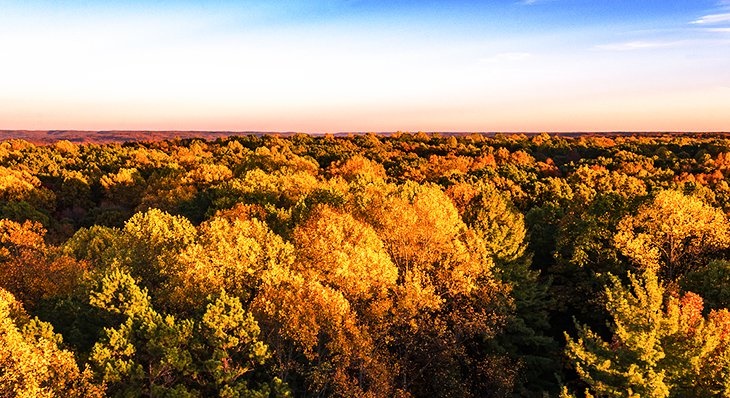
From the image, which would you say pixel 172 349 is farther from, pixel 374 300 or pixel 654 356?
pixel 654 356

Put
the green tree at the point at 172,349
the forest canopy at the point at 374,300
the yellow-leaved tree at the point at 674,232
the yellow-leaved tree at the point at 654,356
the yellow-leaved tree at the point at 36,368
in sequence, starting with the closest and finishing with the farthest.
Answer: the yellow-leaved tree at the point at 36,368 → the yellow-leaved tree at the point at 654,356 → the forest canopy at the point at 374,300 → the green tree at the point at 172,349 → the yellow-leaved tree at the point at 674,232

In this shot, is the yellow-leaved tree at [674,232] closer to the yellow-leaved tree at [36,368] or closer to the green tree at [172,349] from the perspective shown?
Result: the green tree at [172,349]

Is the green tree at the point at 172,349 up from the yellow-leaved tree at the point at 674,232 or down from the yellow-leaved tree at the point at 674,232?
down

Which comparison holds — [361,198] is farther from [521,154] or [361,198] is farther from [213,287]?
[521,154]

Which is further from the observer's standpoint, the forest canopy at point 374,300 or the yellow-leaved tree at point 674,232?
the yellow-leaved tree at point 674,232

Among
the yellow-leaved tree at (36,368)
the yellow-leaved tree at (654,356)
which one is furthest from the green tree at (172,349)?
the yellow-leaved tree at (654,356)

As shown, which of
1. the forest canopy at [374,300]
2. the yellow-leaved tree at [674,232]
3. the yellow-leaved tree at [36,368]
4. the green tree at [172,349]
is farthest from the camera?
the yellow-leaved tree at [674,232]

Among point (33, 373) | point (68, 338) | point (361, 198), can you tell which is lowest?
point (68, 338)

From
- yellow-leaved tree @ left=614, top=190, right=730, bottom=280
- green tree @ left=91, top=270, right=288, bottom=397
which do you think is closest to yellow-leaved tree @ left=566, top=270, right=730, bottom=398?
green tree @ left=91, top=270, right=288, bottom=397

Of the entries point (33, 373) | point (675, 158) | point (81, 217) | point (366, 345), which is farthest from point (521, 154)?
point (33, 373)
